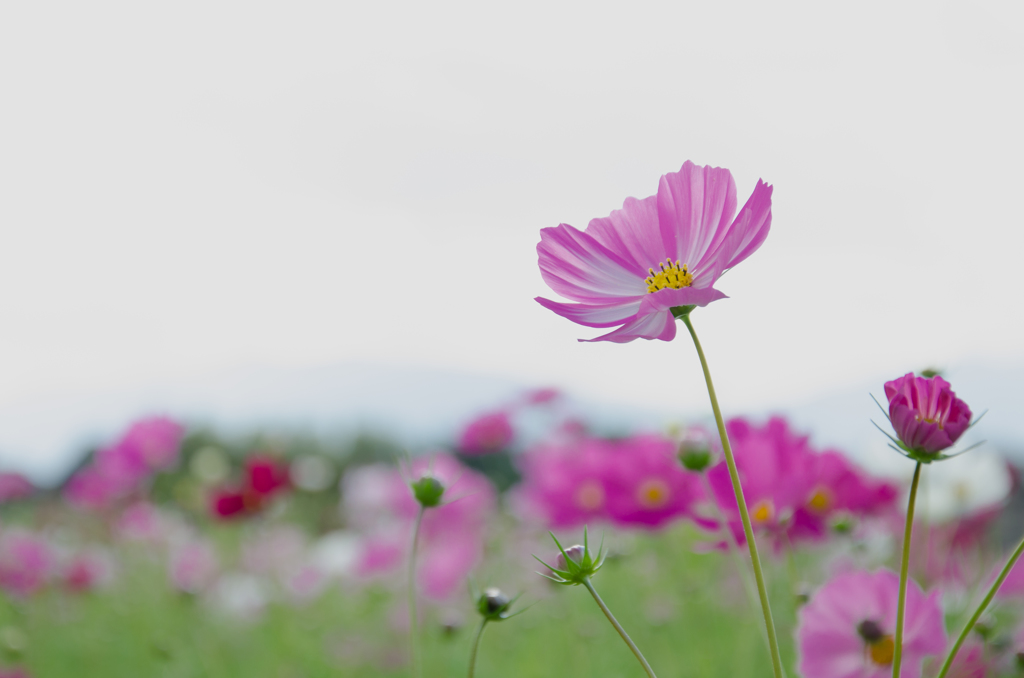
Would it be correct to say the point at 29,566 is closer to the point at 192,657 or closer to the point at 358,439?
the point at 192,657

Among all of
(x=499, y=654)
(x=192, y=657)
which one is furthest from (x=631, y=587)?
(x=192, y=657)

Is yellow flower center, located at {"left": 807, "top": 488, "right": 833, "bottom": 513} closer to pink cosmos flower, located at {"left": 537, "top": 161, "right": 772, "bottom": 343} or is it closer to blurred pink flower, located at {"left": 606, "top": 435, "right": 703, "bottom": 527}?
blurred pink flower, located at {"left": 606, "top": 435, "right": 703, "bottom": 527}

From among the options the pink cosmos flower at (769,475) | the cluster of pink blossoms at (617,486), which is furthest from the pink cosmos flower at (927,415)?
the cluster of pink blossoms at (617,486)

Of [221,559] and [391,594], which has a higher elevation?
[391,594]

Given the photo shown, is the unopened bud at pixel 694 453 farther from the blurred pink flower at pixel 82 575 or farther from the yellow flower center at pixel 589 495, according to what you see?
the blurred pink flower at pixel 82 575

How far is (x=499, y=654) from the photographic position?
5.28 feet

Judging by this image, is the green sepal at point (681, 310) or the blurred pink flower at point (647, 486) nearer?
the green sepal at point (681, 310)

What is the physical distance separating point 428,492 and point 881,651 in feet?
1.33

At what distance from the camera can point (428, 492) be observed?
22.5 inches

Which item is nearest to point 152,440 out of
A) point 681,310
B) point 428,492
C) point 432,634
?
point 432,634

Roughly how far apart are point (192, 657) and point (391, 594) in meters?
0.53

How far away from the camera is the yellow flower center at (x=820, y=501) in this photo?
897mm

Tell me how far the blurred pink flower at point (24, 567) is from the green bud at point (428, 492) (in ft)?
5.53

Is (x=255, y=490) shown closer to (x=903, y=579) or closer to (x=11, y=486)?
(x=903, y=579)
